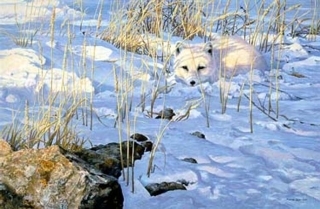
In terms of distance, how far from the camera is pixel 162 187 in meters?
2.38

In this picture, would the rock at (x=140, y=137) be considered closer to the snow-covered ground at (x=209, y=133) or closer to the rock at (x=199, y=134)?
the snow-covered ground at (x=209, y=133)

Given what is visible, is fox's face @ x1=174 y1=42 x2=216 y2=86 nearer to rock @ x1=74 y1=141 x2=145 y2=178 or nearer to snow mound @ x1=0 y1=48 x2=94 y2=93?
snow mound @ x1=0 y1=48 x2=94 y2=93

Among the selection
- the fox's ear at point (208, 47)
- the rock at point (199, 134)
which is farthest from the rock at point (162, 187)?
the fox's ear at point (208, 47)

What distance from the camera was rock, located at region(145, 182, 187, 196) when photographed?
235 cm

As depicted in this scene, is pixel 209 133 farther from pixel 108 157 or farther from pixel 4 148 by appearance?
pixel 4 148

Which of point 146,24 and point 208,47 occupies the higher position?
point 146,24

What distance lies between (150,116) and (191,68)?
6.40 ft

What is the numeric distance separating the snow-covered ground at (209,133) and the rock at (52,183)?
0.54ft

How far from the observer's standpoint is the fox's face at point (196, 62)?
535 cm

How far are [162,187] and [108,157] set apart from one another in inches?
10.4

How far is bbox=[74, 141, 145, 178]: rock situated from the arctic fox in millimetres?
2556

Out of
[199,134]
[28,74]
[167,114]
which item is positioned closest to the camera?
[199,134]

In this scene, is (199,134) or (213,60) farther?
(213,60)

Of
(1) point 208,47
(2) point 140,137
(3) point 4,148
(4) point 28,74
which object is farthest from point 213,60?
(3) point 4,148
